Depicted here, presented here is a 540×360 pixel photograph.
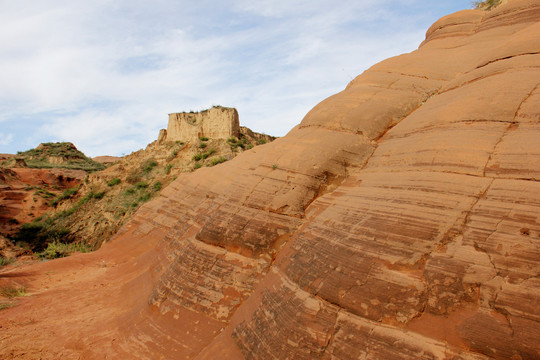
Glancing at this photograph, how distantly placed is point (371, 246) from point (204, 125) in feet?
74.3

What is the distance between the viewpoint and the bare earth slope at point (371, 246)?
11.3 ft

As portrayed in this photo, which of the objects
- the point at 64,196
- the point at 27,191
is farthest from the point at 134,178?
the point at 27,191

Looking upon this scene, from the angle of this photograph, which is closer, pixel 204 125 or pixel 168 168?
pixel 168 168

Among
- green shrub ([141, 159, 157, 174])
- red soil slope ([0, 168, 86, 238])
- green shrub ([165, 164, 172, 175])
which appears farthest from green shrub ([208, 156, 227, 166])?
red soil slope ([0, 168, 86, 238])

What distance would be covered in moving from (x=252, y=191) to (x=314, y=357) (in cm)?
385

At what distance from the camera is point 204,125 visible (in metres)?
25.3

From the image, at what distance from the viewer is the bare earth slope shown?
3.45 m

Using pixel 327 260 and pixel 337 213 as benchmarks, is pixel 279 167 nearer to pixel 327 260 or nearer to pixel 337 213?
pixel 337 213

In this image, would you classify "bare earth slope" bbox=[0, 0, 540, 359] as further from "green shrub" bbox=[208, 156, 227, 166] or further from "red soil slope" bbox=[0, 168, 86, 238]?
"red soil slope" bbox=[0, 168, 86, 238]

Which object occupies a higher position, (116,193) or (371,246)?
(116,193)

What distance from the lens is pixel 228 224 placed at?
268 inches

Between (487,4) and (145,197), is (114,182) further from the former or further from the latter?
(487,4)

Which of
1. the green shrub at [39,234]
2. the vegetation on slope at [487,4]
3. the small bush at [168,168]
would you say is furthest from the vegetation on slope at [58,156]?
the vegetation on slope at [487,4]

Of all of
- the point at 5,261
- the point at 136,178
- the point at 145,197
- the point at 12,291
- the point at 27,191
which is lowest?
the point at 12,291
